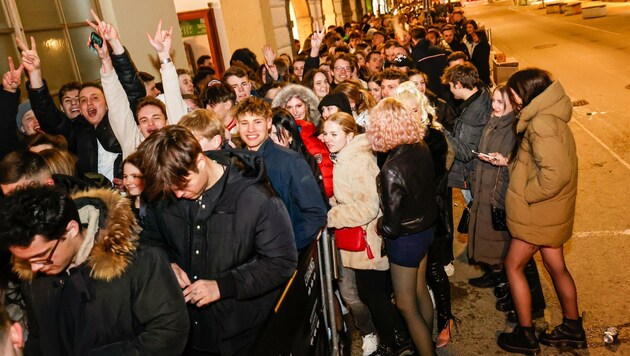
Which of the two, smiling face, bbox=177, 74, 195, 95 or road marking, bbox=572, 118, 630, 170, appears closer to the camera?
smiling face, bbox=177, 74, 195, 95

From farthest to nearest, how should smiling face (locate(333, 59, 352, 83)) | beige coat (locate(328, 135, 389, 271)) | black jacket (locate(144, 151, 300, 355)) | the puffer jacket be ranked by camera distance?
1. smiling face (locate(333, 59, 352, 83))
2. the puffer jacket
3. beige coat (locate(328, 135, 389, 271))
4. black jacket (locate(144, 151, 300, 355))

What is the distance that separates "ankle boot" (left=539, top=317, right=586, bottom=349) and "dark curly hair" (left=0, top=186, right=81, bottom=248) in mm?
3796

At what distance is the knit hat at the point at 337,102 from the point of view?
510cm

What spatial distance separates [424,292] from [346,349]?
1043 mm

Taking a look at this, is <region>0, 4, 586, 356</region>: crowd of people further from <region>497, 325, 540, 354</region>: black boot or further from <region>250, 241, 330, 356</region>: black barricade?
<region>250, 241, 330, 356</region>: black barricade

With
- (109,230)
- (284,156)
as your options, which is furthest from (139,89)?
(109,230)

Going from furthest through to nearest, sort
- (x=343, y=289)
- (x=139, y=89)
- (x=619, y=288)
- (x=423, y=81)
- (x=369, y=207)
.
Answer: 1. (x=423, y=81)
2. (x=139, y=89)
3. (x=619, y=288)
4. (x=343, y=289)
5. (x=369, y=207)

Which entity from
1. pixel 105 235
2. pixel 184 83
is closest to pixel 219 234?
pixel 105 235

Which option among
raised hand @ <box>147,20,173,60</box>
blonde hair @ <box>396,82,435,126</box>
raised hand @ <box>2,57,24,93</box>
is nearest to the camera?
blonde hair @ <box>396,82,435,126</box>

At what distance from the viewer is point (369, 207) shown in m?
3.71

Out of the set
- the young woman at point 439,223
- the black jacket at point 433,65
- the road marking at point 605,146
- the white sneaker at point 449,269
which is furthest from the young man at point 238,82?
the road marking at point 605,146

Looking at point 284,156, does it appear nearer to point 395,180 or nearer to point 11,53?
point 395,180

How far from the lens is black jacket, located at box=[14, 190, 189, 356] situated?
2062 millimetres

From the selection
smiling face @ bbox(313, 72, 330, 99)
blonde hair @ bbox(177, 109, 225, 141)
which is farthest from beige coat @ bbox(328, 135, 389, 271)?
smiling face @ bbox(313, 72, 330, 99)
